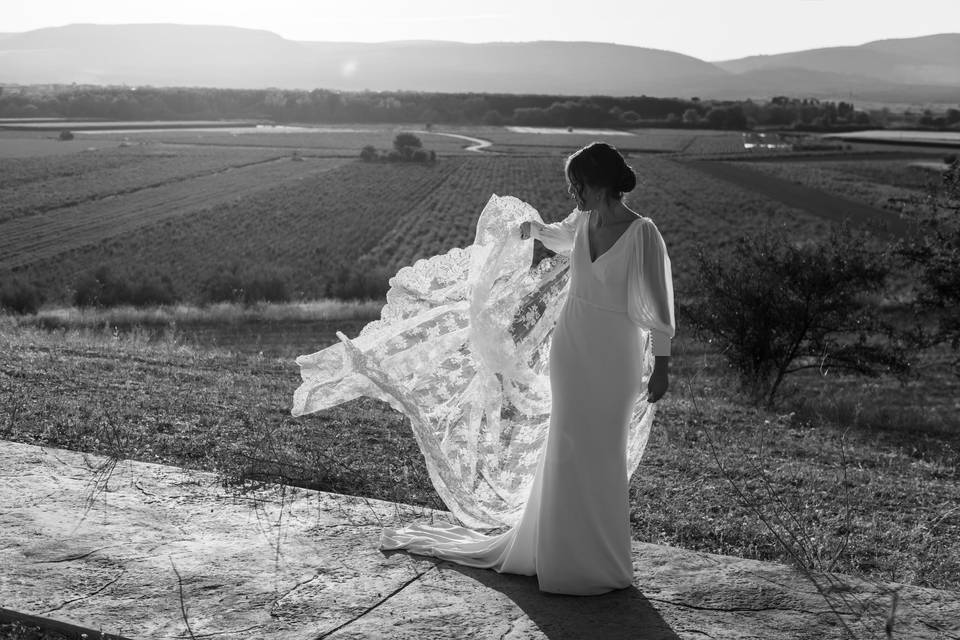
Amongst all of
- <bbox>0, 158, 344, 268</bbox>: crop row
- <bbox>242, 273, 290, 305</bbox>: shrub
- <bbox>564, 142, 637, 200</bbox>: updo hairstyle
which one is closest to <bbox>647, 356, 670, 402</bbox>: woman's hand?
<bbox>564, 142, 637, 200</bbox>: updo hairstyle

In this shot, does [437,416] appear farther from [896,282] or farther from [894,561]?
[896,282]

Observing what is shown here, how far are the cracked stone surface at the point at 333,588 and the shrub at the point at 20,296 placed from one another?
873 inches

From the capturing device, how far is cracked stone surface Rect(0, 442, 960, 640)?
4074 mm

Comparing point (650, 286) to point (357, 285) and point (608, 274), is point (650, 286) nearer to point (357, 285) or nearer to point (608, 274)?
point (608, 274)

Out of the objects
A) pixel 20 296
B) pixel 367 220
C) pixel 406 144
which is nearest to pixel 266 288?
pixel 20 296

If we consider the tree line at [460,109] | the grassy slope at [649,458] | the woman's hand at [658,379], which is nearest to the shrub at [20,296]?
the grassy slope at [649,458]

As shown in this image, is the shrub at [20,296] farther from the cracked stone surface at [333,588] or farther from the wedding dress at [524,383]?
the wedding dress at [524,383]

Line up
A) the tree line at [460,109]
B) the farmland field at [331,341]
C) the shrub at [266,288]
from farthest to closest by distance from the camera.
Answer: the tree line at [460,109]
the shrub at [266,288]
the farmland field at [331,341]

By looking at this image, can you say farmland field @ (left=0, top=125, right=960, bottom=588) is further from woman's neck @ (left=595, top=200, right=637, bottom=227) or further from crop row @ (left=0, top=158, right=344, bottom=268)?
woman's neck @ (left=595, top=200, right=637, bottom=227)

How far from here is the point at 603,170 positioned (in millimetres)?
4398

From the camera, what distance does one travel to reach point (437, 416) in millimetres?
5211

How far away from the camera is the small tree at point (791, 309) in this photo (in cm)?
1705

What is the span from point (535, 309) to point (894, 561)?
255 cm

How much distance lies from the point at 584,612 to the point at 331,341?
66.6 ft
